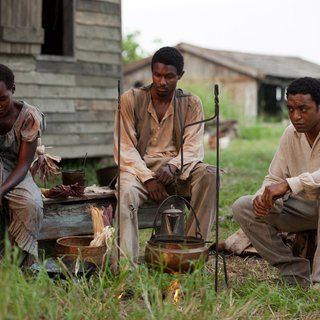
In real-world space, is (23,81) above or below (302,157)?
above

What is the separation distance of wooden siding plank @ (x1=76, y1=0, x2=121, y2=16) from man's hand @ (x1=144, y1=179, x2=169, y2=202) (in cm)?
565

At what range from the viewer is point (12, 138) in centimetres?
497

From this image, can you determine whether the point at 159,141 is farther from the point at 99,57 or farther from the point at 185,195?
the point at 99,57

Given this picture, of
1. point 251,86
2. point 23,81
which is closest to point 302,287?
point 23,81

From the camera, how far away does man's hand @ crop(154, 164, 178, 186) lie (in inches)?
211

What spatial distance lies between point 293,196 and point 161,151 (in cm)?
126

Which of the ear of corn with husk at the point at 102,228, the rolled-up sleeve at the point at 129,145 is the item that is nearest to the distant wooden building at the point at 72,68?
the rolled-up sleeve at the point at 129,145

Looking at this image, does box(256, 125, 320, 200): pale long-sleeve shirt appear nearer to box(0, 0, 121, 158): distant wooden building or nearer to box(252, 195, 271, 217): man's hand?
box(252, 195, 271, 217): man's hand

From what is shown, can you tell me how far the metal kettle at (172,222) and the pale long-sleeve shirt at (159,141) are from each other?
2.88ft

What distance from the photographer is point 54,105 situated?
33.2ft

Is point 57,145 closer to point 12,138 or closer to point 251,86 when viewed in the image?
point 12,138

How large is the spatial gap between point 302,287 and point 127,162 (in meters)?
1.68

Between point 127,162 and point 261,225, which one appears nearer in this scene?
point 261,225

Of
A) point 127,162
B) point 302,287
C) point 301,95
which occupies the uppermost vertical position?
point 301,95
